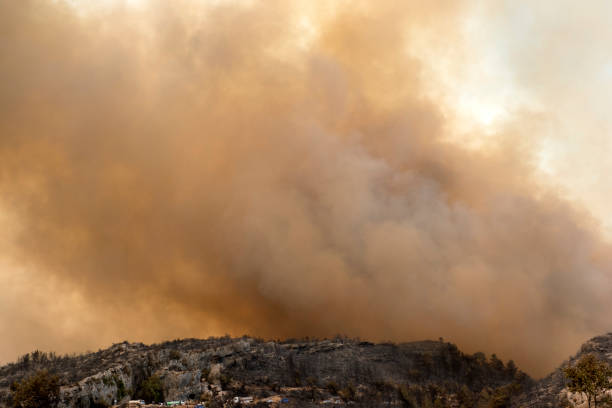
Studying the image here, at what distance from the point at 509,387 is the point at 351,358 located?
29.3 metres

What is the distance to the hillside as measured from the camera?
241ft

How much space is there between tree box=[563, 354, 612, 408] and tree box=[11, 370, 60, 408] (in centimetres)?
6198

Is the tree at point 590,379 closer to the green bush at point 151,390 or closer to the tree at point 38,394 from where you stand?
the green bush at point 151,390

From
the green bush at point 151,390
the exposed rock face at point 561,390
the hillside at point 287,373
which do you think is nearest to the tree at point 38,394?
the hillside at point 287,373

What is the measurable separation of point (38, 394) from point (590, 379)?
64.4 meters

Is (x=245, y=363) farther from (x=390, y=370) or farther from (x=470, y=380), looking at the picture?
(x=470, y=380)

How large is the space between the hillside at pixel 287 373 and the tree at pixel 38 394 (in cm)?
206

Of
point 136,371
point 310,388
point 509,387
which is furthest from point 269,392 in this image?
point 509,387

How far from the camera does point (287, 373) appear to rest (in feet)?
295

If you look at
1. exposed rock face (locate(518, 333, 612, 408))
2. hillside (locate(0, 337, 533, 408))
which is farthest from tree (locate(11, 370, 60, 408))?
exposed rock face (locate(518, 333, 612, 408))

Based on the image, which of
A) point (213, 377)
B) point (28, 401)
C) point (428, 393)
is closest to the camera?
point (28, 401)

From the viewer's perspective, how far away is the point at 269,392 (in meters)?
77.9

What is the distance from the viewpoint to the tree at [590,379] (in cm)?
5403

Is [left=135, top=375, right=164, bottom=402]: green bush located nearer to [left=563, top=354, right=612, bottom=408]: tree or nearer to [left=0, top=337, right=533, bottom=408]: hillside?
[left=0, top=337, right=533, bottom=408]: hillside
